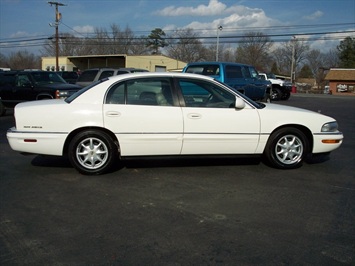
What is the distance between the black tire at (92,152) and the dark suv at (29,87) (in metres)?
7.44

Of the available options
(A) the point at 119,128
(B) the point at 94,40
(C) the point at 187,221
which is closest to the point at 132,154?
(A) the point at 119,128

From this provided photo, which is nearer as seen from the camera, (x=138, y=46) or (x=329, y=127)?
(x=329, y=127)

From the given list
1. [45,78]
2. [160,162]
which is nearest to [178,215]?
[160,162]

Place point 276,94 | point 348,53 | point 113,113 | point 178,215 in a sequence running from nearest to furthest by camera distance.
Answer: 1. point 178,215
2. point 113,113
3. point 276,94
4. point 348,53

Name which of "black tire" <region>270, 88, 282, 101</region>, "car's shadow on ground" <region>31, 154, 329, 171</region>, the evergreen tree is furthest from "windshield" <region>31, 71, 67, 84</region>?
the evergreen tree

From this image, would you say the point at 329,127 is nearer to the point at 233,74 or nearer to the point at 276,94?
the point at 233,74

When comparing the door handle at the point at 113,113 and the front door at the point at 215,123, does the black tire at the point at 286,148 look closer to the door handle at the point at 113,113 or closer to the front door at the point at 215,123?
the front door at the point at 215,123

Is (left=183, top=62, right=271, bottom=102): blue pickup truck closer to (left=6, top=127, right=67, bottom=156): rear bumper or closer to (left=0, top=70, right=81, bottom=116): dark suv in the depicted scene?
(left=0, top=70, right=81, bottom=116): dark suv

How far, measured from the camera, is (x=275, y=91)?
81.3 ft

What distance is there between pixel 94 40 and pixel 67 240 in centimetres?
6772

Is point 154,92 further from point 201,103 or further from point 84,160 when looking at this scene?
point 84,160

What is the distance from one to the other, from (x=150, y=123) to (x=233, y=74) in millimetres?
9041

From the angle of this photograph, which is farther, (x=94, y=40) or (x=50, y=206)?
(x=94, y=40)

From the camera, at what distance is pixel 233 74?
13625 mm
